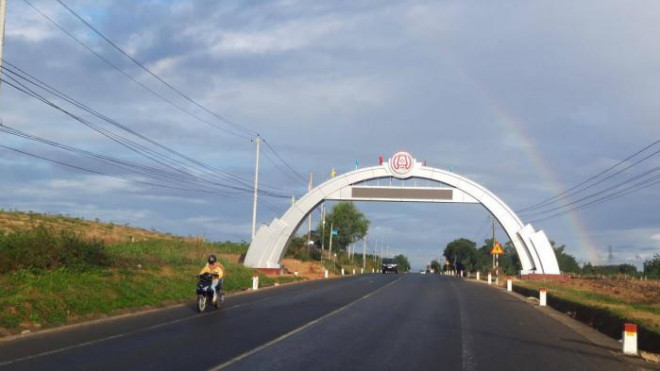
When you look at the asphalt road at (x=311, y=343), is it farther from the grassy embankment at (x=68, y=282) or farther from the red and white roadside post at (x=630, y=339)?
the grassy embankment at (x=68, y=282)

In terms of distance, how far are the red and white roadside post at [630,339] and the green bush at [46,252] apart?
1740 cm

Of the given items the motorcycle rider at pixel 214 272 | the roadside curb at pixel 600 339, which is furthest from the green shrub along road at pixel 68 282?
the roadside curb at pixel 600 339

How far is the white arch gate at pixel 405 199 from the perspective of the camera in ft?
186

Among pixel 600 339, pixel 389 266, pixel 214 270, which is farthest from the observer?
pixel 389 266

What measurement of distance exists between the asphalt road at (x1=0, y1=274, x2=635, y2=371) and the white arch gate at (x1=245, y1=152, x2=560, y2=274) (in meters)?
34.5

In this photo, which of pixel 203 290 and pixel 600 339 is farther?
pixel 203 290

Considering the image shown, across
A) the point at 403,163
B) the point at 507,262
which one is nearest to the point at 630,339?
the point at 403,163

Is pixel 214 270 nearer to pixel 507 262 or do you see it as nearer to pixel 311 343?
pixel 311 343

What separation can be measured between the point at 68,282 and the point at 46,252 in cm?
253

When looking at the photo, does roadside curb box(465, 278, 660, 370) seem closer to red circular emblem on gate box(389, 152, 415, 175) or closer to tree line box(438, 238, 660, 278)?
red circular emblem on gate box(389, 152, 415, 175)

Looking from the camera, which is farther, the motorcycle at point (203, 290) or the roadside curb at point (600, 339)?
the motorcycle at point (203, 290)

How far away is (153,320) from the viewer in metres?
18.2

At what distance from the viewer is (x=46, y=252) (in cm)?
2334

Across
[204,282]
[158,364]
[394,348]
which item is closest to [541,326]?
[394,348]
